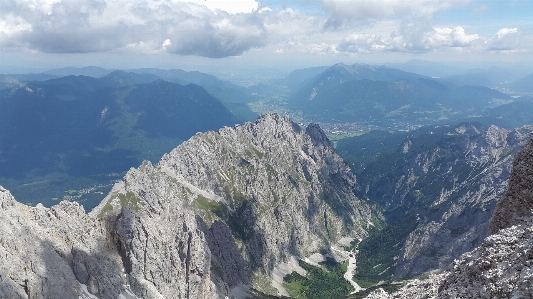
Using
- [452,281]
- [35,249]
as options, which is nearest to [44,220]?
[35,249]

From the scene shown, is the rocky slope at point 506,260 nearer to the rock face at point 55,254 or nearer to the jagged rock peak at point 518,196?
the jagged rock peak at point 518,196

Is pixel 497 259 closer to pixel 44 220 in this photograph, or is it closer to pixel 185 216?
pixel 44 220

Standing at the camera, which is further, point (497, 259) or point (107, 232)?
point (107, 232)

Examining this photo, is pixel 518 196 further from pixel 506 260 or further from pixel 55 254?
pixel 55 254

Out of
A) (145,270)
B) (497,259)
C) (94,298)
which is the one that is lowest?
(145,270)

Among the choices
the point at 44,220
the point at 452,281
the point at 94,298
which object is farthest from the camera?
the point at 44,220

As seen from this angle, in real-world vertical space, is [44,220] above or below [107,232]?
above

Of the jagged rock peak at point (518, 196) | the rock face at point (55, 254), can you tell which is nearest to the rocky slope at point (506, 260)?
the jagged rock peak at point (518, 196)

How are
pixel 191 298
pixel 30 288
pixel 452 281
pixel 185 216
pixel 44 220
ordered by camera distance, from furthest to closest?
1. pixel 185 216
2. pixel 191 298
3. pixel 44 220
4. pixel 30 288
5. pixel 452 281
